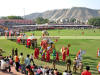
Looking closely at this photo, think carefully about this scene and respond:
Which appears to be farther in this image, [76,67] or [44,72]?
[76,67]

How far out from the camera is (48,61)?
1552 cm

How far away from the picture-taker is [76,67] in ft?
43.2

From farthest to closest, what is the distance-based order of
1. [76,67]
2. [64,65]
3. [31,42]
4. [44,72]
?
[31,42]
[64,65]
[76,67]
[44,72]

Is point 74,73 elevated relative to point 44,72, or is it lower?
lower

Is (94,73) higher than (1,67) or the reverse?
the reverse

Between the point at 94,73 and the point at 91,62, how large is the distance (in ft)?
10.2

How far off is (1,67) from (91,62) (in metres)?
8.49

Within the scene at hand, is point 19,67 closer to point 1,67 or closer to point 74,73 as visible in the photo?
point 1,67

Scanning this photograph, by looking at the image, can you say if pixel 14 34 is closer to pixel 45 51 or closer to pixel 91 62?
pixel 45 51

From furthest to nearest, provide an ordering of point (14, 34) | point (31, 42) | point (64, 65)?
1. point (14, 34)
2. point (31, 42)
3. point (64, 65)

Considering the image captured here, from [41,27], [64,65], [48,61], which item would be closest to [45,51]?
[48,61]

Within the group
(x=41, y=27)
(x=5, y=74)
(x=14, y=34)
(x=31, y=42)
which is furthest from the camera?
(x=41, y=27)

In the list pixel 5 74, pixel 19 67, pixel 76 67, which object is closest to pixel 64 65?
pixel 76 67

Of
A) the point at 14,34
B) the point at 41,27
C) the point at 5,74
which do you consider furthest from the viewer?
the point at 41,27
